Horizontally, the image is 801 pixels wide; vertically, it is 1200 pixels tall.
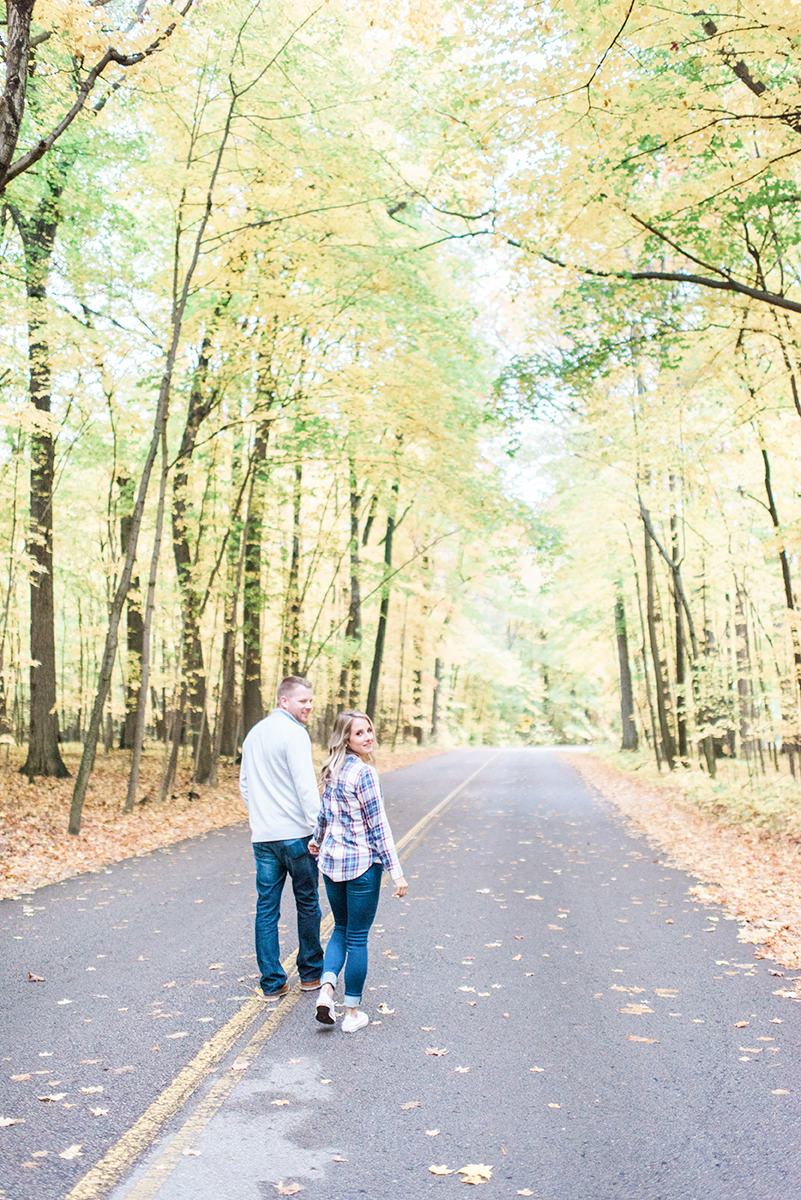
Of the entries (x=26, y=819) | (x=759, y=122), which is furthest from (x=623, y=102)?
(x=26, y=819)

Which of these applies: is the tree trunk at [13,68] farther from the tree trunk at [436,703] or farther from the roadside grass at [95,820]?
the tree trunk at [436,703]

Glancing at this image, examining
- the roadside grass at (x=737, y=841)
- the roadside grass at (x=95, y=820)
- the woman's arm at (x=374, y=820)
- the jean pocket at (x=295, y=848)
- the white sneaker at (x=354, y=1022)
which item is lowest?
the roadside grass at (x=737, y=841)

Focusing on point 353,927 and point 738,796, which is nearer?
point 353,927

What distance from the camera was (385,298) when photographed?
15.0m

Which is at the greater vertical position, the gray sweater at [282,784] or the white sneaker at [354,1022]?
the gray sweater at [282,784]

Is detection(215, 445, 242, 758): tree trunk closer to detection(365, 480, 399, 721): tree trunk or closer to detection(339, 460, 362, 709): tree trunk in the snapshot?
detection(339, 460, 362, 709): tree trunk

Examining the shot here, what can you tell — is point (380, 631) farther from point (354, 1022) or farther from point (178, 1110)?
point (178, 1110)

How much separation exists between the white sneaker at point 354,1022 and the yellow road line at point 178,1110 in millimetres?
396

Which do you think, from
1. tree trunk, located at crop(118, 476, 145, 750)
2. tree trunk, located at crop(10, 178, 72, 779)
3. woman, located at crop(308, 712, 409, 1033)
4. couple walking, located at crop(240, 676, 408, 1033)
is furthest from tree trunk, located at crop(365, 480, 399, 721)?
woman, located at crop(308, 712, 409, 1033)

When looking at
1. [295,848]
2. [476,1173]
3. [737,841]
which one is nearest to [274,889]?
[295,848]

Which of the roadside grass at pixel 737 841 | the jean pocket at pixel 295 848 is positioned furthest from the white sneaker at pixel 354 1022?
the roadside grass at pixel 737 841

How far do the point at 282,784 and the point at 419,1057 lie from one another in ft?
5.73

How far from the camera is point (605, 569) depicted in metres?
25.6

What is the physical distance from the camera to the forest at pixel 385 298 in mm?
8609
